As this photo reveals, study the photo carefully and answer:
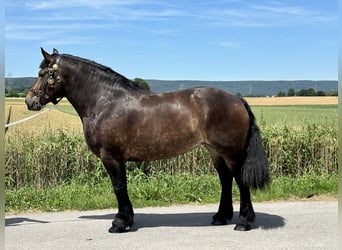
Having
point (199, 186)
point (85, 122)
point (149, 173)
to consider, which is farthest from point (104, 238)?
point (149, 173)

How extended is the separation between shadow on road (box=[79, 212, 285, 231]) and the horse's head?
1.82 metres

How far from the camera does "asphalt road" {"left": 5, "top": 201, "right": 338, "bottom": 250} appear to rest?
5172 millimetres

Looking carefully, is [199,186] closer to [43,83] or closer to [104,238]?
[104,238]

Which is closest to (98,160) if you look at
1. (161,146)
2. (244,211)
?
(161,146)

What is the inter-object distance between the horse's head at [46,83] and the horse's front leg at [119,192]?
1.12 metres

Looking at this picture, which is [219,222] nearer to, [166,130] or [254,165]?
[254,165]

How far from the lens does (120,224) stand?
575cm

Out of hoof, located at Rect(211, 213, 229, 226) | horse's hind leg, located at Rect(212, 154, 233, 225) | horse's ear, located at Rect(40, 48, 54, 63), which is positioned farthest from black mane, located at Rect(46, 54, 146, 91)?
hoof, located at Rect(211, 213, 229, 226)

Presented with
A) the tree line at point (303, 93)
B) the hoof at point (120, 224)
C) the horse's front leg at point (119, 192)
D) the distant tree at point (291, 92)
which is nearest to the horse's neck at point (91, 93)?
the horse's front leg at point (119, 192)

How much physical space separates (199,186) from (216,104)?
8.87ft

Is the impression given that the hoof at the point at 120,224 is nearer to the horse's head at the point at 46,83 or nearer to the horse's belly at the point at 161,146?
the horse's belly at the point at 161,146

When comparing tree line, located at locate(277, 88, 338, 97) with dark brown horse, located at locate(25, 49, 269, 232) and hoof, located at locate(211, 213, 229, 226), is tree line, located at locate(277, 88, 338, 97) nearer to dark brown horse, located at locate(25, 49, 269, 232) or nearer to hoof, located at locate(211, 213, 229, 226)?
hoof, located at locate(211, 213, 229, 226)

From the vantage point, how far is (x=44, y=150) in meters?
9.03

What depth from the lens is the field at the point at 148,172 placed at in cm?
761
